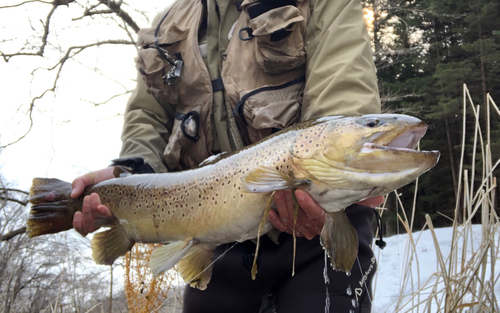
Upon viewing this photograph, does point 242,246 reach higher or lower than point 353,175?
lower

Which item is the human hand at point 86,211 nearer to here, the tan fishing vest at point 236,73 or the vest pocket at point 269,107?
the tan fishing vest at point 236,73

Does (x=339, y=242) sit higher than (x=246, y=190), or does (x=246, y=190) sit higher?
(x=246, y=190)

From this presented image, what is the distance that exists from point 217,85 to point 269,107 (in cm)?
43

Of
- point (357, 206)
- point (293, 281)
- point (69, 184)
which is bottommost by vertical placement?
point (293, 281)

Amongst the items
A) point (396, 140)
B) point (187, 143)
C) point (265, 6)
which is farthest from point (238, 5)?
point (396, 140)

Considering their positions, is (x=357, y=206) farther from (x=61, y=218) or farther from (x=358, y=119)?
(x=61, y=218)

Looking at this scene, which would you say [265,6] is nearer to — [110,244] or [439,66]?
[110,244]

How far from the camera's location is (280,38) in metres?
2.05

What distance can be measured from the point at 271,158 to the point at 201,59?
0.98 meters

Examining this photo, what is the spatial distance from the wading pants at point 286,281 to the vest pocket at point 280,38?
868 millimetres

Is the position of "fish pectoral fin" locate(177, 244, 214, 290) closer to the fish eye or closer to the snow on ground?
the fish eye

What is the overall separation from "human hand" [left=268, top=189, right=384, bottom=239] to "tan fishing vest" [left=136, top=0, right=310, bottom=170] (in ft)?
1.82

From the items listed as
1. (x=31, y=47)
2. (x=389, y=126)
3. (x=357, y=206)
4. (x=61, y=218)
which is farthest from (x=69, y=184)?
(x=31, y=47)

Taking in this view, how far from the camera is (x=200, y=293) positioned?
2146 millimetres
